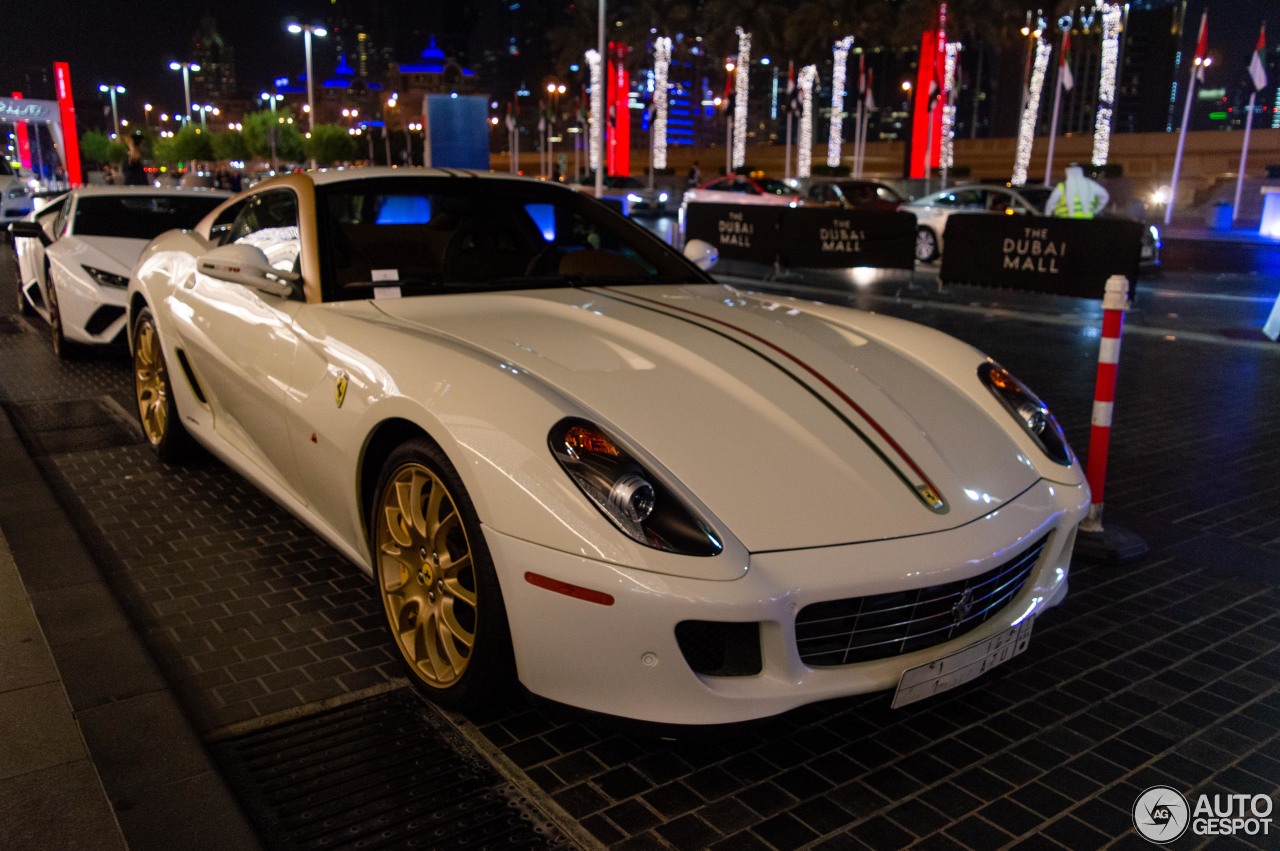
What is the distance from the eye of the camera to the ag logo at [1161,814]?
2.39 meters

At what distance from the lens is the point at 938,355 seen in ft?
11.8

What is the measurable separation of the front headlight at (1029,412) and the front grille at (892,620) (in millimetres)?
700

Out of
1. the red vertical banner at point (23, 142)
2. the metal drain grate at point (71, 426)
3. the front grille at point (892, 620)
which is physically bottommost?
the metal drain grate at point (71, 426)

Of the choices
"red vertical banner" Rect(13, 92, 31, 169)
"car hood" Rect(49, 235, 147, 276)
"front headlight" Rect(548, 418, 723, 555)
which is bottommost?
"front headlight" Rect(548, 418, 723, 555)

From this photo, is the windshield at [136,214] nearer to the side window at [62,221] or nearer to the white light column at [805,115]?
the side window at [62,221]

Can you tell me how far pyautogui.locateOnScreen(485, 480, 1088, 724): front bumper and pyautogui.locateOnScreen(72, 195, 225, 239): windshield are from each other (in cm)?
712

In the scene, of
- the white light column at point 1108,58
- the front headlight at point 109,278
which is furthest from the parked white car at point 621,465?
the white light column at point 1108,58

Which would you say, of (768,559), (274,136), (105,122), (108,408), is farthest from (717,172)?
(105,122)

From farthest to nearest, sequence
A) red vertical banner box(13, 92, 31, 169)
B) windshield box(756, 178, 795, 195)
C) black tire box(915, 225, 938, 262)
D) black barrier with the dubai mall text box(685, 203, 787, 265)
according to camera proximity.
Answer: red vertical banner box(13, 92, 31, 169) → windshield box(756, 178, 795, 195) → black tire box(915, 225, 938, 262) → black barrier with the dubai mall text box(685, 203, 787, 265)

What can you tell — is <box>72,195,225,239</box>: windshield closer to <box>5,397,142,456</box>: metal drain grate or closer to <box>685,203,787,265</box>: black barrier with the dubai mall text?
<box>5,397,142,456</box>: metal drain grate

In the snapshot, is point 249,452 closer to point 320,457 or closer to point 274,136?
point 320,457

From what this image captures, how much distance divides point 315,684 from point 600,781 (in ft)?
3.30

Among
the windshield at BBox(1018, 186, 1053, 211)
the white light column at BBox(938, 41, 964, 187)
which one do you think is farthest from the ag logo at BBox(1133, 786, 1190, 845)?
the white light column at BBox(938, 41, 964, 187)

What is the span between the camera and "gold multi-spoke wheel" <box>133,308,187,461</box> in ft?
16.4
